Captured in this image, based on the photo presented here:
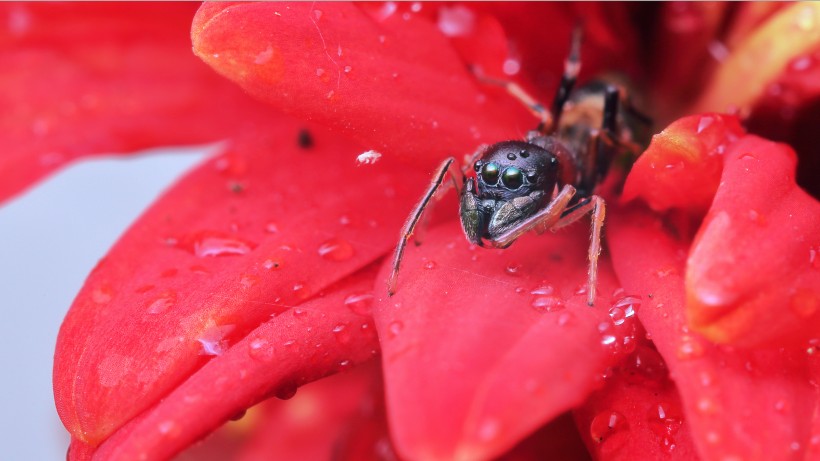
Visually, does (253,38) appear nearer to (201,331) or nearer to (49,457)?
(201,331)

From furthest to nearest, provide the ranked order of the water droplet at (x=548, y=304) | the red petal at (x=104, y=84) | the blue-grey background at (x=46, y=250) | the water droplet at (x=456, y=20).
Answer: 1. the blue-grey background at (x=46, y=250)
2. the red petal at (x=104, y=84)
3. the water droplet at (x=456, y=20)
4. the water droplet at (x=548, y=304)

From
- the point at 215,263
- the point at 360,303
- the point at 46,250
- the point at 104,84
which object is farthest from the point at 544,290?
the point at 46,250

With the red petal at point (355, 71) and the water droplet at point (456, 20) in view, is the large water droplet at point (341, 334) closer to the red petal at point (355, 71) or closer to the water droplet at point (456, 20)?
the red petal at point (355, 71)

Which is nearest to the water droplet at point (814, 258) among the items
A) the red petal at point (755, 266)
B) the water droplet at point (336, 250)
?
the red petal at point (755, 266)

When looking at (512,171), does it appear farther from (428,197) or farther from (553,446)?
(553,446)

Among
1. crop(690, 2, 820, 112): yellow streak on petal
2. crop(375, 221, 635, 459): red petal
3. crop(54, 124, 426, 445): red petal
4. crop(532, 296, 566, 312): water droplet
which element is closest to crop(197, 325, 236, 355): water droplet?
crop(54, 124, 426, 445): red petal

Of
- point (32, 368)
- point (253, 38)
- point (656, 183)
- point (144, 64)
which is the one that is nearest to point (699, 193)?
point (656, 183)
